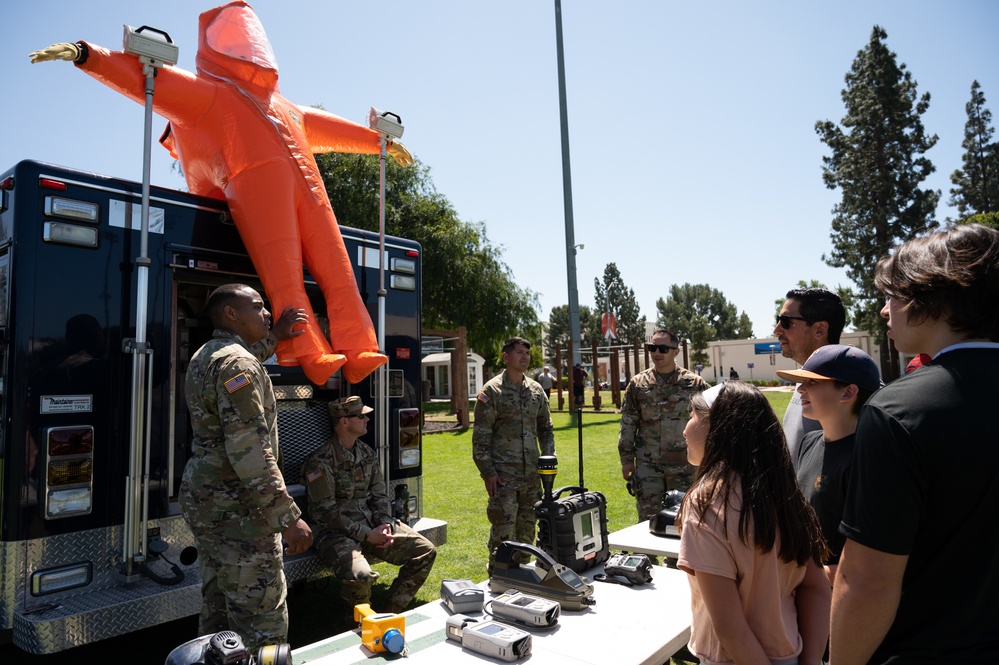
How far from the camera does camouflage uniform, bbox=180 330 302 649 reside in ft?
9.45

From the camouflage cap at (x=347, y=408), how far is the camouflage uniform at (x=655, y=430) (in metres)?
2.23

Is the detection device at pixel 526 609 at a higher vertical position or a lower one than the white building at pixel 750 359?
lower

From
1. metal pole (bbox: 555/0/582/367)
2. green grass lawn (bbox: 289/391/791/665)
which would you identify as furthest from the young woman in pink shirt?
metal pole (bbox: 555/0/582/367)

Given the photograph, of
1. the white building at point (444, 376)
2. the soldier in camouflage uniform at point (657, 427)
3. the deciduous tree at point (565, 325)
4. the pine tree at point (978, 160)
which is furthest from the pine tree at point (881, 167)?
the deciduous tree at point (565, 325)

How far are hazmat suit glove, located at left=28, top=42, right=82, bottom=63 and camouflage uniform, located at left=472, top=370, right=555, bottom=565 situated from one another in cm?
338

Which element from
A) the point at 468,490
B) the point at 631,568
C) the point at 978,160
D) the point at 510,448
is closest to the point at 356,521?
the point at 510,448

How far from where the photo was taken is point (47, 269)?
3.13 metres

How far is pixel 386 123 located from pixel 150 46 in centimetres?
174

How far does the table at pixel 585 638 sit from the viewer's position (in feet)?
7.15

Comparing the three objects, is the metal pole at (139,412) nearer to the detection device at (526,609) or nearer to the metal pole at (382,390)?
the metal pole at (382,390)

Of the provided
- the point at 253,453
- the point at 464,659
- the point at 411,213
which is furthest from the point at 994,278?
the point at 411,213

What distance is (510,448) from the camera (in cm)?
546

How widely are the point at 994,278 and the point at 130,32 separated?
3929mm

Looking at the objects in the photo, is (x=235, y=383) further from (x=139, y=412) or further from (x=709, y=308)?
(x=709, y=308)
